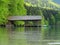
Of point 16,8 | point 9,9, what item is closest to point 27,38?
point 9,9

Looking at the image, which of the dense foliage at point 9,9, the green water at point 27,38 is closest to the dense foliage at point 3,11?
the dense foliage at point 9,9

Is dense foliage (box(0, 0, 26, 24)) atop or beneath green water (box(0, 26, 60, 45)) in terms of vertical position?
beneath

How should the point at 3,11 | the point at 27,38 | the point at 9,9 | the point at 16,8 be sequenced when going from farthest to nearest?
the point at 16,8 < the point at 9,9 < the point at 3,11 < the point at 27,38

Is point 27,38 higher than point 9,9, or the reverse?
point 27,38

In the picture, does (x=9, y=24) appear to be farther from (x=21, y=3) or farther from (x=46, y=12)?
(x=46, y=12)

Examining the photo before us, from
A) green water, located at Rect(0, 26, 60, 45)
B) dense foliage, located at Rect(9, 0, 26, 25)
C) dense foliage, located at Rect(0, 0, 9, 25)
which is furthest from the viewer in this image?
dense foliage, located at Rect(9, 0, 26, 25)

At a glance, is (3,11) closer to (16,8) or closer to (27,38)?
(16,8)

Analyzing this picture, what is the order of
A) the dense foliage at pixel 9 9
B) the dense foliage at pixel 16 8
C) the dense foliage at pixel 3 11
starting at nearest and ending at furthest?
the dense foliage at pixel 3 11 < the dense foliage at pixel 9 9 < the dense foliage at pixel 16 8

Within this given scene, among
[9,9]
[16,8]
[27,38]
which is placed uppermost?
[27,38]

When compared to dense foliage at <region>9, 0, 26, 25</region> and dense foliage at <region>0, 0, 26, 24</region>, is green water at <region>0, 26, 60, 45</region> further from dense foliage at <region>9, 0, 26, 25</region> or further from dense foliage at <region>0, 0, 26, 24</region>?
dense foliage at <region>9, 0, 26, 25</region>

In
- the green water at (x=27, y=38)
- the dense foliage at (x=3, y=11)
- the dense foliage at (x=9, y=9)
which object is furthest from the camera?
the dense foliage at (x=9, y=9)

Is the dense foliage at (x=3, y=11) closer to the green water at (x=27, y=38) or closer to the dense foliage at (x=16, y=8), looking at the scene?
the dense foliage at (x=16, y=8)

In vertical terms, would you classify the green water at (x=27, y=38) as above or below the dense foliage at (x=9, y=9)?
above

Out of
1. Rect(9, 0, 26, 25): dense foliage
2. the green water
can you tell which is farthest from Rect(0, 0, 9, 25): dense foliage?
the green water
